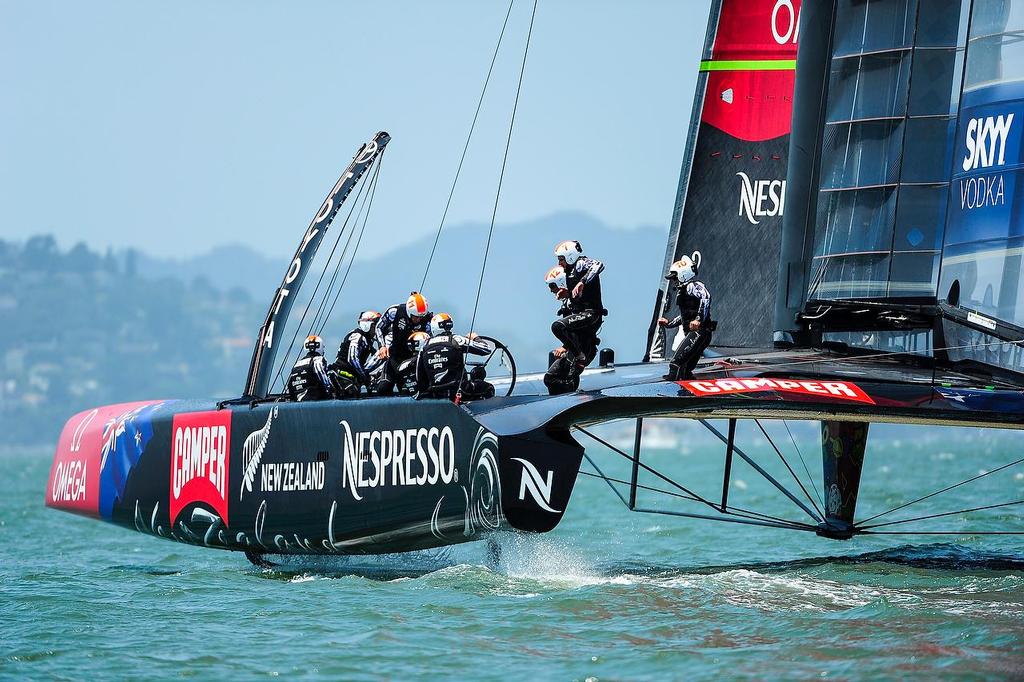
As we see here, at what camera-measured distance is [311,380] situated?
10008 millimetres

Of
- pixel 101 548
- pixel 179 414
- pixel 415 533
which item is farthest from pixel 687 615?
pixel 101 548

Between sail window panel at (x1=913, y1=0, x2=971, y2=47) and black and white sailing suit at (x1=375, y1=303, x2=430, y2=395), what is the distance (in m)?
3.58

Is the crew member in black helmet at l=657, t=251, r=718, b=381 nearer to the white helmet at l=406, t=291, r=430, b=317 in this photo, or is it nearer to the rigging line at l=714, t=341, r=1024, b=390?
the rigging line at l=714, t=341, r=1024, b=390

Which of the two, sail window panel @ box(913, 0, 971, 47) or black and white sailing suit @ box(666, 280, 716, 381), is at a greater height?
sail window panel @ box(913, 0, 971, 47)

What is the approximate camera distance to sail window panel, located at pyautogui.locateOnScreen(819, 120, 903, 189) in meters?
9.78

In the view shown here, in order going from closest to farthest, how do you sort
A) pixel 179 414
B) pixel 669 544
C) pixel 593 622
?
pixel 593 622
pixel 179 414
pixel 669 544

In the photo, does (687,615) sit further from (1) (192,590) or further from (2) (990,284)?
(1) (192,590)

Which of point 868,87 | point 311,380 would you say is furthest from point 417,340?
point 868,87

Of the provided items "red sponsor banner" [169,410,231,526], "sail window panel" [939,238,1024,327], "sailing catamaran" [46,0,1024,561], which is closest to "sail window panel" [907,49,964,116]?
"sailing catamaran" [46,0,1024,561]

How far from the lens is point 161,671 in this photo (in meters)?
7.00

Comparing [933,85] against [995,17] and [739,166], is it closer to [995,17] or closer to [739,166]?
[995,17]

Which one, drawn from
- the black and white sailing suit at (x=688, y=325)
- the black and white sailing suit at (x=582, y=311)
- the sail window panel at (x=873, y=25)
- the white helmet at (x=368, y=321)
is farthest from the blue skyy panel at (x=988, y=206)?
the white helmet at (x=368, y=321)

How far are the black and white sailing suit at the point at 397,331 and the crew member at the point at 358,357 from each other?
0.78ft

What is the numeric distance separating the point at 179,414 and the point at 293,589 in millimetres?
1888
